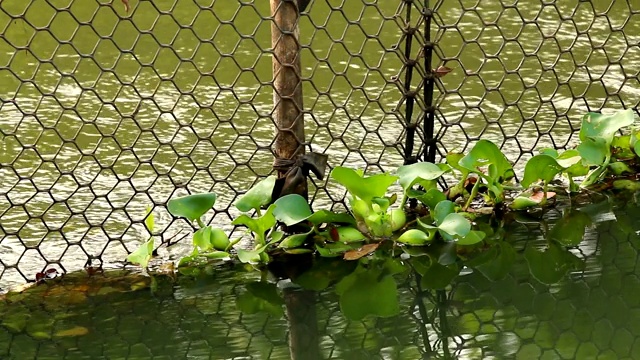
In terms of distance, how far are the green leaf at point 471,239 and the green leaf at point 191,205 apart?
62cm

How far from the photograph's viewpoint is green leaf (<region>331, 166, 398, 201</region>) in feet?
8.66

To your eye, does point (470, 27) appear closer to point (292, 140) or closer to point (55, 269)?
point (292, 140)

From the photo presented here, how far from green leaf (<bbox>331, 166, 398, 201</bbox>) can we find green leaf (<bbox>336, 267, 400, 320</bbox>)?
0.19m

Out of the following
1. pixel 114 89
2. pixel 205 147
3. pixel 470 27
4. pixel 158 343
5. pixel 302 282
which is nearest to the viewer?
pixel 158 343

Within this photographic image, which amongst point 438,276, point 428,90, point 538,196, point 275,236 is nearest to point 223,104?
point 428,90

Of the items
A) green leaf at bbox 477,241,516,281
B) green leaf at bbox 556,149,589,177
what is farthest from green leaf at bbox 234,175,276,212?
green leaf at bbox 556,149,589,177

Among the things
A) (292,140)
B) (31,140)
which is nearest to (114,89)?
(31,140)

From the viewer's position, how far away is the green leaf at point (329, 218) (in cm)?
268

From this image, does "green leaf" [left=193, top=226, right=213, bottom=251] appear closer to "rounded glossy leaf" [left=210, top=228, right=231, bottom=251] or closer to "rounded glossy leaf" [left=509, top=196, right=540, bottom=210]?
"rounded glossy leaf" [left=210, top=228, right=231, bottom=251]

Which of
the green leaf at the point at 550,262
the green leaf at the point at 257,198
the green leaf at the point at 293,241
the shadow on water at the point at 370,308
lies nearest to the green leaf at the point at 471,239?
the shadow on water at the point at 370,308

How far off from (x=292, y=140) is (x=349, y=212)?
245mm

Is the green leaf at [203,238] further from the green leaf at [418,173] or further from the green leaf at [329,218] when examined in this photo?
the green leaf at [418,173]

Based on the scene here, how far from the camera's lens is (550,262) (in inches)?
106

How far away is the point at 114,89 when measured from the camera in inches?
148
